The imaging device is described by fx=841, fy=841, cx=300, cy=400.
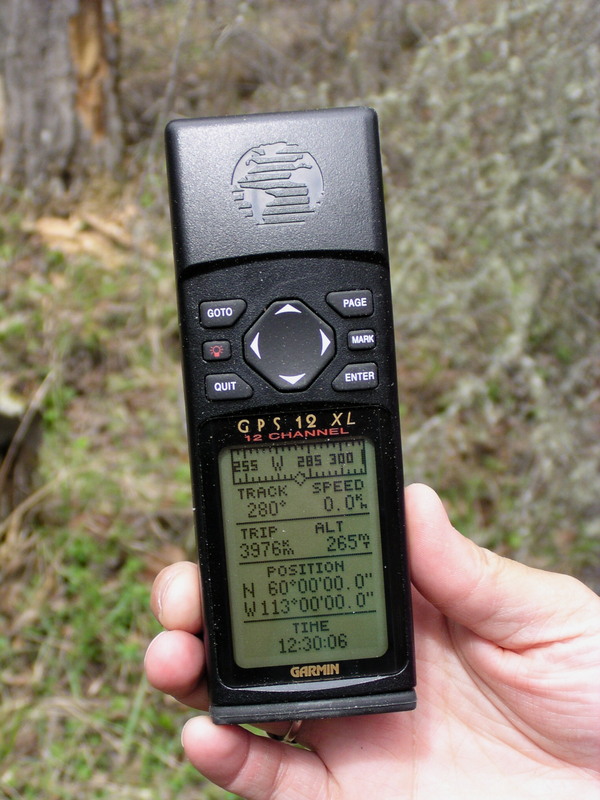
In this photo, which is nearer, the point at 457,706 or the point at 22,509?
the point at 457,706

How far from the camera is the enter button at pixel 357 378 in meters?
1.54

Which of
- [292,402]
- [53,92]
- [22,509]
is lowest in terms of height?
[22,509]

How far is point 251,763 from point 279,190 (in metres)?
1.06

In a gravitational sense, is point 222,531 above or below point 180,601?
above

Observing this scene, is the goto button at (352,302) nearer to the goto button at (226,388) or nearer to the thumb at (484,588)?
the goto button at (226,388)

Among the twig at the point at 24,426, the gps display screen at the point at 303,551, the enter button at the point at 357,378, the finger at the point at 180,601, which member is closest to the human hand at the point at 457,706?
the finger at the point at 180,601

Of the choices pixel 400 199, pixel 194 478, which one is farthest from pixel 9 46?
pixel 194 478

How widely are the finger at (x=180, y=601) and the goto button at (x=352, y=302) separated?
577mm

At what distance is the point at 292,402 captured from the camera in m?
1.53

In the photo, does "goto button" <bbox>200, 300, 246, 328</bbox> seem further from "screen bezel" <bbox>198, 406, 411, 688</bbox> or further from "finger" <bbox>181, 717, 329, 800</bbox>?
"finger" <bbox>181, 717, 329, 800</bbox>

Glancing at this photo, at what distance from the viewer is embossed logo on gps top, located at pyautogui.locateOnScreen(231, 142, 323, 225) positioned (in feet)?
5.04

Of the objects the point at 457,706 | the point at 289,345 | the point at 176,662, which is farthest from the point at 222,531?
the point at 457,706

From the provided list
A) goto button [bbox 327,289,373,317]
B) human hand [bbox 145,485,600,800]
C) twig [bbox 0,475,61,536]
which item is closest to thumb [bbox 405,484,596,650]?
human hand [bbox 145,485,600,800]

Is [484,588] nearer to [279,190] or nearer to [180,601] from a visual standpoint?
[180,601]
